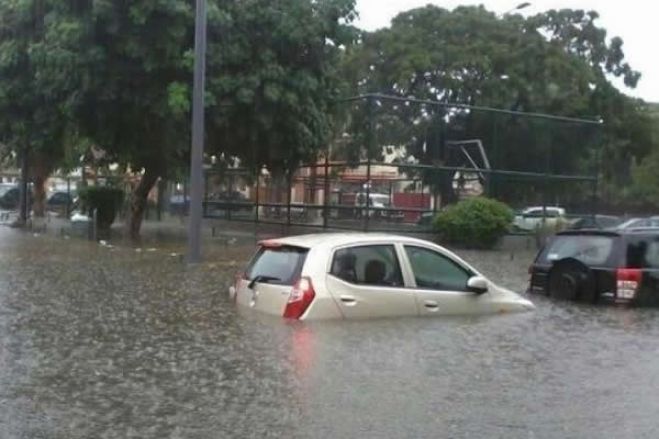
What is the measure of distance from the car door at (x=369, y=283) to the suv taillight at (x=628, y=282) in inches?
150

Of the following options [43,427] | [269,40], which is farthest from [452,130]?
[43,427]

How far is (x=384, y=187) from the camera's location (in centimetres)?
2980

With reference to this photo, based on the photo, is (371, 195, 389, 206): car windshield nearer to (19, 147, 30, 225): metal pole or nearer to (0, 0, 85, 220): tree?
(0, 0, 85, 220): tree

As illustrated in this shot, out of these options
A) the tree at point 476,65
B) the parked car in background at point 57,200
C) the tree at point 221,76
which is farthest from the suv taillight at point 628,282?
the parked car in background at point 57,200

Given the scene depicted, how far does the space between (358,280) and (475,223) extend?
701 inches

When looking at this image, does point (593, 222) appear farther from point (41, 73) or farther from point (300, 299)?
point (300, 299)

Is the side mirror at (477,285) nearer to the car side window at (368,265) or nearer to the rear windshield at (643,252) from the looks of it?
the car side window at (368,265)

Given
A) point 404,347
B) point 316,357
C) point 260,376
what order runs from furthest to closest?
point 404,347, point 316,357, point 260,376

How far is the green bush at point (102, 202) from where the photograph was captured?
97.1ft

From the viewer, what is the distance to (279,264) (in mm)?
10695

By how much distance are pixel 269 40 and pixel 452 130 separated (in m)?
9.01

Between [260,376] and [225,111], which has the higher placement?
[225,111]

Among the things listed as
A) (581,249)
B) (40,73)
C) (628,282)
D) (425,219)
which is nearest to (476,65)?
(425,219)

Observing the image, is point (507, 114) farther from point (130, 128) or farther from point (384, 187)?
point (130, 128)
